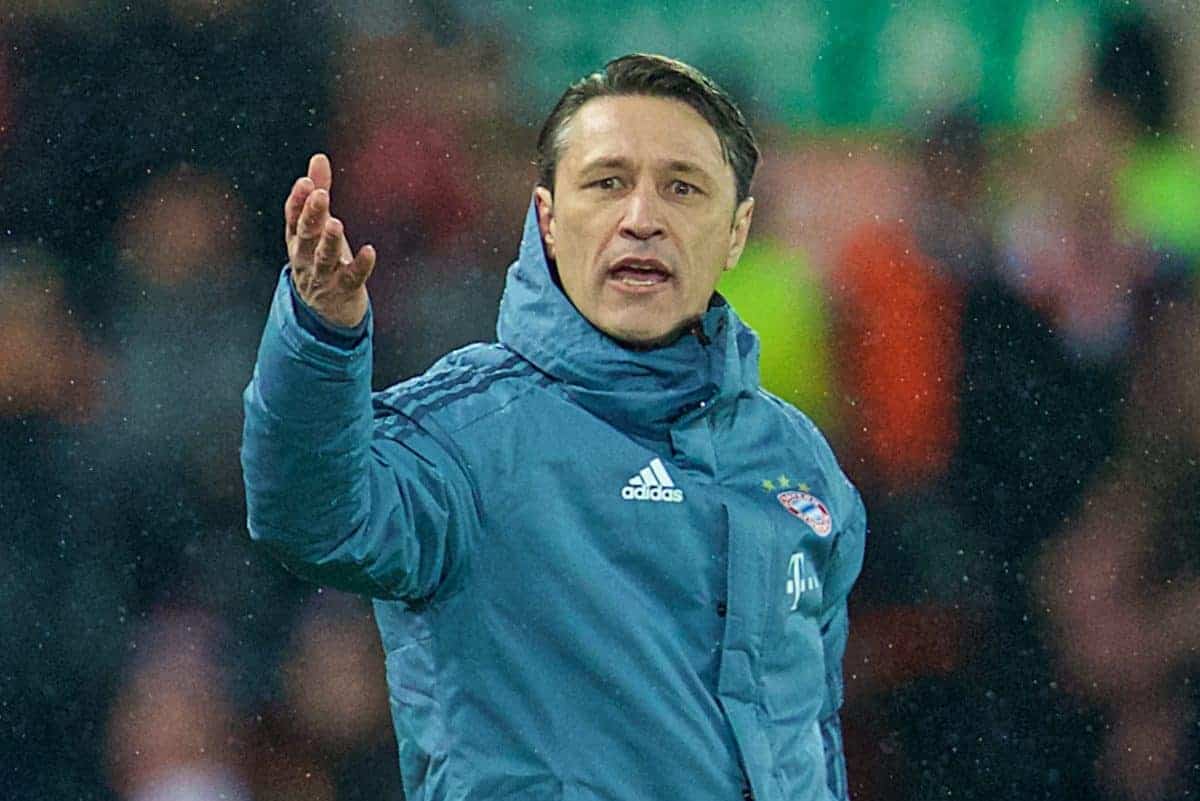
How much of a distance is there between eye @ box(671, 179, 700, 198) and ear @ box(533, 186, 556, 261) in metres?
0.11

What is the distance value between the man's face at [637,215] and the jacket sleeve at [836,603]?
0.79 feet

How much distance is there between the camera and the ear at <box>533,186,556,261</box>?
1720 millimetres

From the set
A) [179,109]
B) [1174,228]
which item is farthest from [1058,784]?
[179,109]

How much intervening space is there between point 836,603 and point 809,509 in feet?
0.56

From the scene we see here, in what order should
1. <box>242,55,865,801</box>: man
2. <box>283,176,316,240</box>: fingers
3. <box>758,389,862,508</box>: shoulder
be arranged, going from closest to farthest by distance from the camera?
<box>283,176,316,240</box>: fingers < <box>242,55,865,801</box>: man < <box>758,389,862,508</box>: shoulder

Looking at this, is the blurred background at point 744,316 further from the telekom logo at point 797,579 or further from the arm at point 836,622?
the telekom logo at point 797,579

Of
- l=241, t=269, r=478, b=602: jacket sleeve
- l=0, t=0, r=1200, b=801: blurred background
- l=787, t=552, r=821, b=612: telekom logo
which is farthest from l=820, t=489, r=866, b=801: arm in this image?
l=0, t=0, r=1200, b=801: blurred background

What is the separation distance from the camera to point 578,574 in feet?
5.02

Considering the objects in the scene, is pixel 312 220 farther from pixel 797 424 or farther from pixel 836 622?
pixel 836 622

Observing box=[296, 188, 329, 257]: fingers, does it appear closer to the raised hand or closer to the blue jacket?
the raised hand

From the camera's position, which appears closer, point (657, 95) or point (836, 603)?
point (657, 95)

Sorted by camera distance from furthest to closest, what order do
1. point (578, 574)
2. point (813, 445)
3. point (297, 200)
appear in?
1. point (813, 445)
2. point (578, 574)
3. point (297, 200)

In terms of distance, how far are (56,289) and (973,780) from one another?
1.57m

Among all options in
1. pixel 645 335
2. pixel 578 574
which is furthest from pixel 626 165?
pixel 578 574
